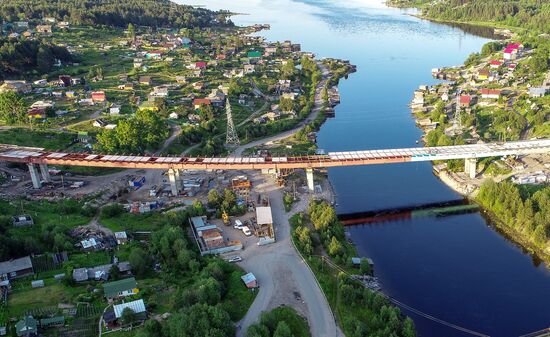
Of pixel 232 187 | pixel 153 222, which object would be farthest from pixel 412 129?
pixel 153 222

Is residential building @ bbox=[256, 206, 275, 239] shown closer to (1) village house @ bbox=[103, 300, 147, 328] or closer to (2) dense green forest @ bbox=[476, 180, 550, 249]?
(1) village house @ bbox=[103, 300, 147, 328]

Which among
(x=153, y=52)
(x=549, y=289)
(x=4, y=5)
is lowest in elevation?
(x=549, y=289)

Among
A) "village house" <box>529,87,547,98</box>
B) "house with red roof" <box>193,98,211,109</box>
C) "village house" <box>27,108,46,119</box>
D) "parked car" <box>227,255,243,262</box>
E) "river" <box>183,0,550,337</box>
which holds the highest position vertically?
"village house" <box>27,108,46,119</box>

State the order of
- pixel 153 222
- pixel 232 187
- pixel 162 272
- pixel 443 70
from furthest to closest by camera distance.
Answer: pixel 443 70
pixel 232 187
pixel 153 222
pixel 162 272

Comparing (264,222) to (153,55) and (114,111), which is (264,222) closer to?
(114,111)

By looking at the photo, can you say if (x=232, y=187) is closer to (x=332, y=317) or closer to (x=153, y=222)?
(x=153, y=222)

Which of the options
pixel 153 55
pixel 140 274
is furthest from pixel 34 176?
pixel 153 55

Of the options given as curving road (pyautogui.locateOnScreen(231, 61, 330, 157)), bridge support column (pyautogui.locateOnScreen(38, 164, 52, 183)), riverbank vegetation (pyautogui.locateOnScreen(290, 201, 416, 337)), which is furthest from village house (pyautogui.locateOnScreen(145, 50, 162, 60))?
riverbank vegetation (pyautogui.locateOnScreen(290, 201, 416, 337))
